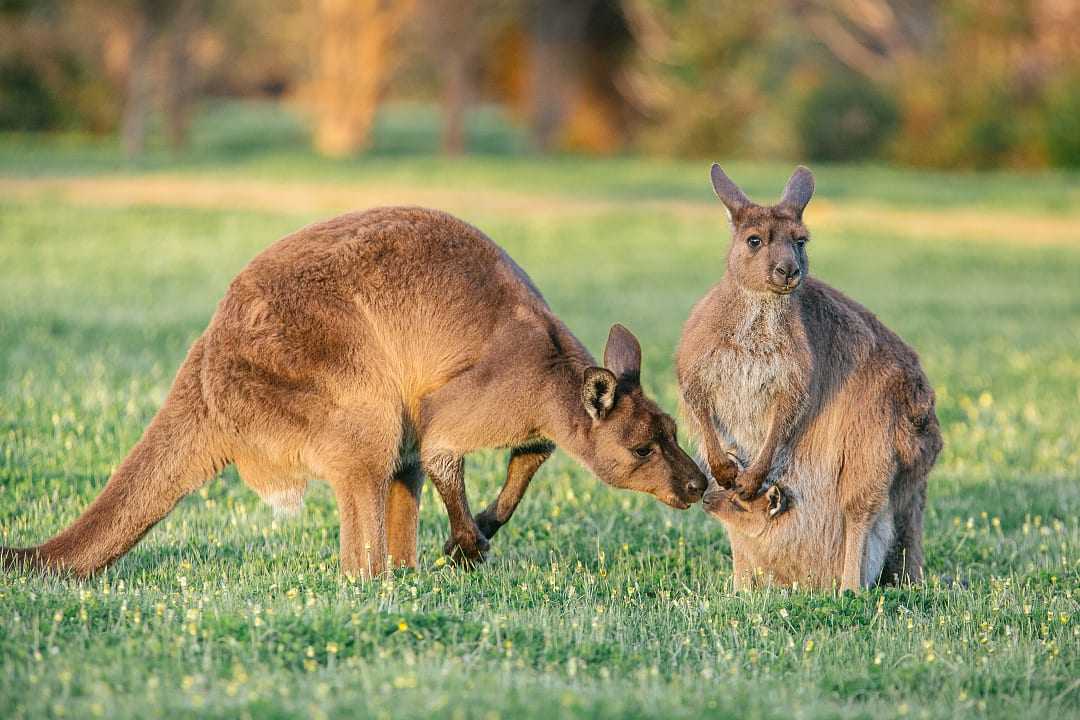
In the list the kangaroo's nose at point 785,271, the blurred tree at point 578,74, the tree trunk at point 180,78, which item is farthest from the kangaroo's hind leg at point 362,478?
the blurred tree at point 578,74

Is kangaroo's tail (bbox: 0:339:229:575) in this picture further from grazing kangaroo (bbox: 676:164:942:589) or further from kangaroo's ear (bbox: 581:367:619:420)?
grazing kangaroo (bbox: 676:164:942:589)

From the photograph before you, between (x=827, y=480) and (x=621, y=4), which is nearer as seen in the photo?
(x=827, y=480)

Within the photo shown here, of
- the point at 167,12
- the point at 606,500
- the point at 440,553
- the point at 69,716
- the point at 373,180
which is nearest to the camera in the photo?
the point at 69,716

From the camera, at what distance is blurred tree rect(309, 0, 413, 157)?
35562 mm

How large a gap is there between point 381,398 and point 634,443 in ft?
3.42

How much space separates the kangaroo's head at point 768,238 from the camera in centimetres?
568

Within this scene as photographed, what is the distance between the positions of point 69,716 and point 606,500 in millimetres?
3882

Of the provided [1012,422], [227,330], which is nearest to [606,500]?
[227,330]

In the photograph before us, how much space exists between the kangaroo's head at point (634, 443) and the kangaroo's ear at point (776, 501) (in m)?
0.31

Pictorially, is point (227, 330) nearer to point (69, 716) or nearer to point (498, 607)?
point (498, 607)

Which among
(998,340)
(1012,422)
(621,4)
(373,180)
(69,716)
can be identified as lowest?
(69,716)

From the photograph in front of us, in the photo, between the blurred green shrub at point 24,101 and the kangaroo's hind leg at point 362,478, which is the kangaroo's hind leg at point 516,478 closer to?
the kangaroo's hind leg at point 362,478

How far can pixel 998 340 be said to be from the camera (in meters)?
13.6

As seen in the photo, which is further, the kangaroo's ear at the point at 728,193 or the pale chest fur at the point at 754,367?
the kangaroo's ear at the point at 728,193
